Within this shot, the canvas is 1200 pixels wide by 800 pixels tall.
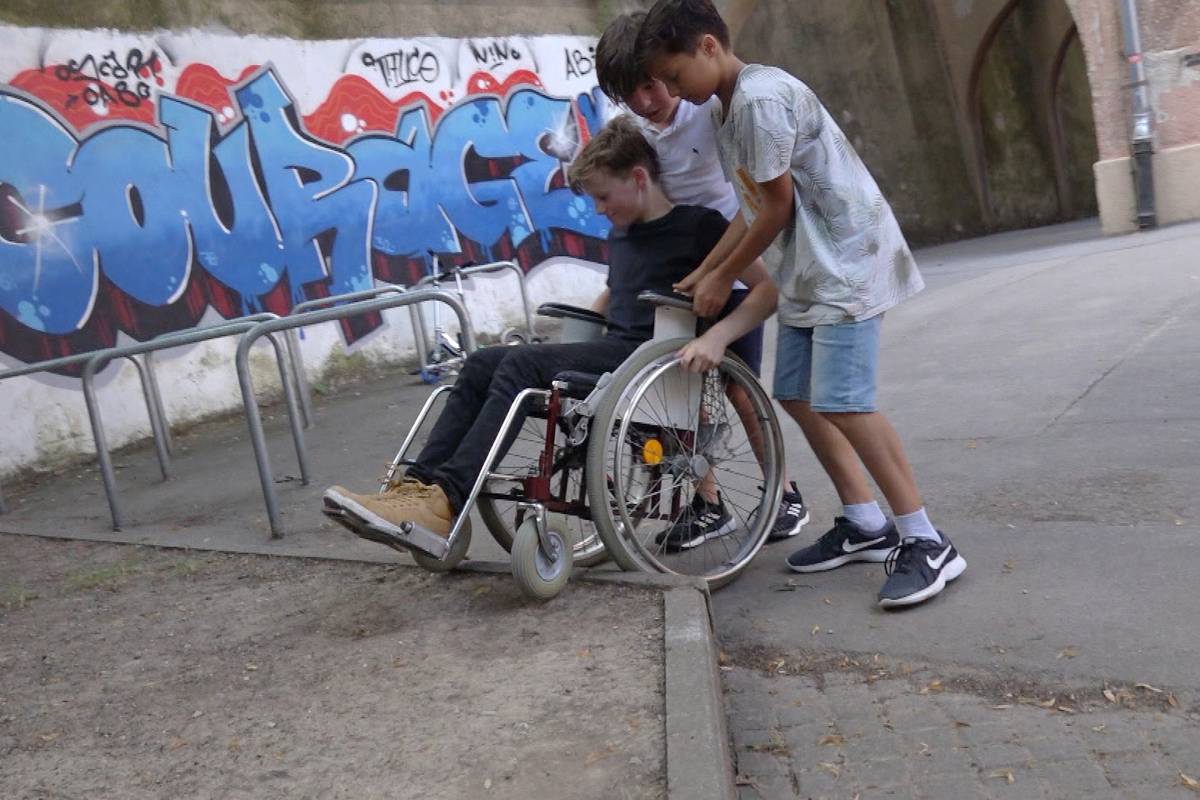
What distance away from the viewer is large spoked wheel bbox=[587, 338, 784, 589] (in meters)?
3.78

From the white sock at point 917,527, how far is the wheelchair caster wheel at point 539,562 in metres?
1.01

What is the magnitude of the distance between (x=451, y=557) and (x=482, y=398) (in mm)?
528

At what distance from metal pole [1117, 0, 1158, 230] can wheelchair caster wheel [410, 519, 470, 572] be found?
11.0 metres

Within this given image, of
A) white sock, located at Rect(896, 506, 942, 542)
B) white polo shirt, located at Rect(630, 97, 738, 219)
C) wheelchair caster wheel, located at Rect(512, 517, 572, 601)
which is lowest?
white sock, located at Rect(896, 506, 942, 542)

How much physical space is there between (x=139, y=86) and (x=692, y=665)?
25.9 ft

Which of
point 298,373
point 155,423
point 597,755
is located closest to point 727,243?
point 597,755

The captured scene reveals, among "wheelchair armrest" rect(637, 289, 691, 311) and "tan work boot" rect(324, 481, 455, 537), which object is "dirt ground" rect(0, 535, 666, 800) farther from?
"wheelchair armrest" rect(637, 289, 691, 311)

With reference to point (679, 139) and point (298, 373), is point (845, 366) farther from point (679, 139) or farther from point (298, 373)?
point (298, 373)

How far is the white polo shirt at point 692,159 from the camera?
13.5 ft

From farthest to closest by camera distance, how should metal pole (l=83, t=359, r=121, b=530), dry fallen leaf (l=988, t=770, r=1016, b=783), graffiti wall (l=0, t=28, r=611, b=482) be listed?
graffiti wall (l=0, t=28, r=611, b=482)
metal pole (l=83, t=359, r=121, b=530)
dry fallen leaf (l=988, t=770, r=1016, b=783)

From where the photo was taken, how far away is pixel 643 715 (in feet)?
9.86

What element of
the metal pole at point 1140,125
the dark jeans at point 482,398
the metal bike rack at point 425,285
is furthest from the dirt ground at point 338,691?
the metal pole at point 1140,125

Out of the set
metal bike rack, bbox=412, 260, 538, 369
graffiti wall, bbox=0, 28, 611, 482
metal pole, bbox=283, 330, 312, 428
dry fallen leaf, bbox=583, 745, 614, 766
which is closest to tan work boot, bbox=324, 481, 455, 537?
dry fallen leaf, bbox=583, 745, 614, 766

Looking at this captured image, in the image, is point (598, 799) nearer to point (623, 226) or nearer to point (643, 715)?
point (643, 715)
